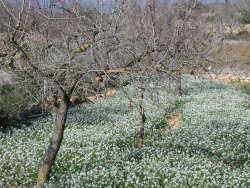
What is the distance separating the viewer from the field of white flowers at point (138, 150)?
13.1 m

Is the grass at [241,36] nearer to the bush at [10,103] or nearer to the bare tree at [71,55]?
the bush at [10,103]

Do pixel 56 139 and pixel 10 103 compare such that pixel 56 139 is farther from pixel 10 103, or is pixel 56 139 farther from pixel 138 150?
pixel 10 103

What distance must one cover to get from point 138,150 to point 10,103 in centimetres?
654

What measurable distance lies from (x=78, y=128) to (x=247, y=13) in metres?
47.8

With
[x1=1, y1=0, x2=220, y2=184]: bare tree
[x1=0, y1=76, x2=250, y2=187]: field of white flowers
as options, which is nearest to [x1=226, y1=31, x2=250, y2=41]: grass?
[x1=0, y1=76, x2=250, y2=187]: field of white flowers

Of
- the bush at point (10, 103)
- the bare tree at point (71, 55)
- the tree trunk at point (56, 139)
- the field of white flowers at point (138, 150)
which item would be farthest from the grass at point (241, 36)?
the tree trunk at point (56, 139)

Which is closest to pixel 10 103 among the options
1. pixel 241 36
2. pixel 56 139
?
pixel 56 139

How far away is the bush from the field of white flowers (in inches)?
33.2

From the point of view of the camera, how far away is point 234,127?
20125 mm

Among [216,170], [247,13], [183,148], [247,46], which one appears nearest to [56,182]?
[216,170]

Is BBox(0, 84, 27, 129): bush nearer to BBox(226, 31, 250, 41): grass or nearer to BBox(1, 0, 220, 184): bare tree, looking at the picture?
BBox(1, 0, 220, 184): bare tree

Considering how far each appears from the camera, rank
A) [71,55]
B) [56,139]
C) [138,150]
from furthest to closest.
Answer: [138,150]
[56,139]
[71,55]

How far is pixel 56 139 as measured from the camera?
39.4 ft

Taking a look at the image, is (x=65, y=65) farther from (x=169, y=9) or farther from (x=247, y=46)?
(x=247, y=46)
